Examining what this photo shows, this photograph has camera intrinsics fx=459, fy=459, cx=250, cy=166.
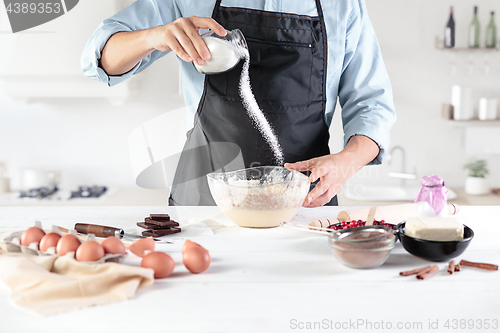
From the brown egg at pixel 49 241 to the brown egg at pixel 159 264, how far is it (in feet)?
0.59

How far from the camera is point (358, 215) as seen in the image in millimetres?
1037

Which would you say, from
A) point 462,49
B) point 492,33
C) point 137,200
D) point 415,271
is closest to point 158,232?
point 415,271

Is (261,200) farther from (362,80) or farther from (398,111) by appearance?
(398,111)

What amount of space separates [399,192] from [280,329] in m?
2.38

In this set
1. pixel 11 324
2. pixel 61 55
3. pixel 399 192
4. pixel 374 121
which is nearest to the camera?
pixel 11 324

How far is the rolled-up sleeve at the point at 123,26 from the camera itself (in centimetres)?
115

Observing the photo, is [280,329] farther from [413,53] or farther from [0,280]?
[413,53]

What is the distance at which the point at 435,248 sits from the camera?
79cm

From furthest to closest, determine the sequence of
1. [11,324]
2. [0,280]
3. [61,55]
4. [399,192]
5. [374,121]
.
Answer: [399,192] → [61,55] → [374,121] → [0,280] → [11,324]

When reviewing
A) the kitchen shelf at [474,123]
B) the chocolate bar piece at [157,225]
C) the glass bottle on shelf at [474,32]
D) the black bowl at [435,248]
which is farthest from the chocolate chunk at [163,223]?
the glass bottle on shelf at [474,32]

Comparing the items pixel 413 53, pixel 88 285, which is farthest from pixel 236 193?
pixel 413 53

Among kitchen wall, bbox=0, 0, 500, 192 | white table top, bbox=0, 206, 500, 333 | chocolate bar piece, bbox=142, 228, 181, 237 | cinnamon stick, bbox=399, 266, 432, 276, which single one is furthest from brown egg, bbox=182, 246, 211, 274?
kitchen wall, bbox=0, 0, 500, 192

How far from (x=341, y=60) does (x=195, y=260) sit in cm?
87

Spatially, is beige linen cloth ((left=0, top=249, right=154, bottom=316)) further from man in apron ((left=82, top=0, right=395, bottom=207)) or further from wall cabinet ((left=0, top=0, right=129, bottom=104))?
wall cabinet ((left=0, top=0, right=129, bottom=104))
